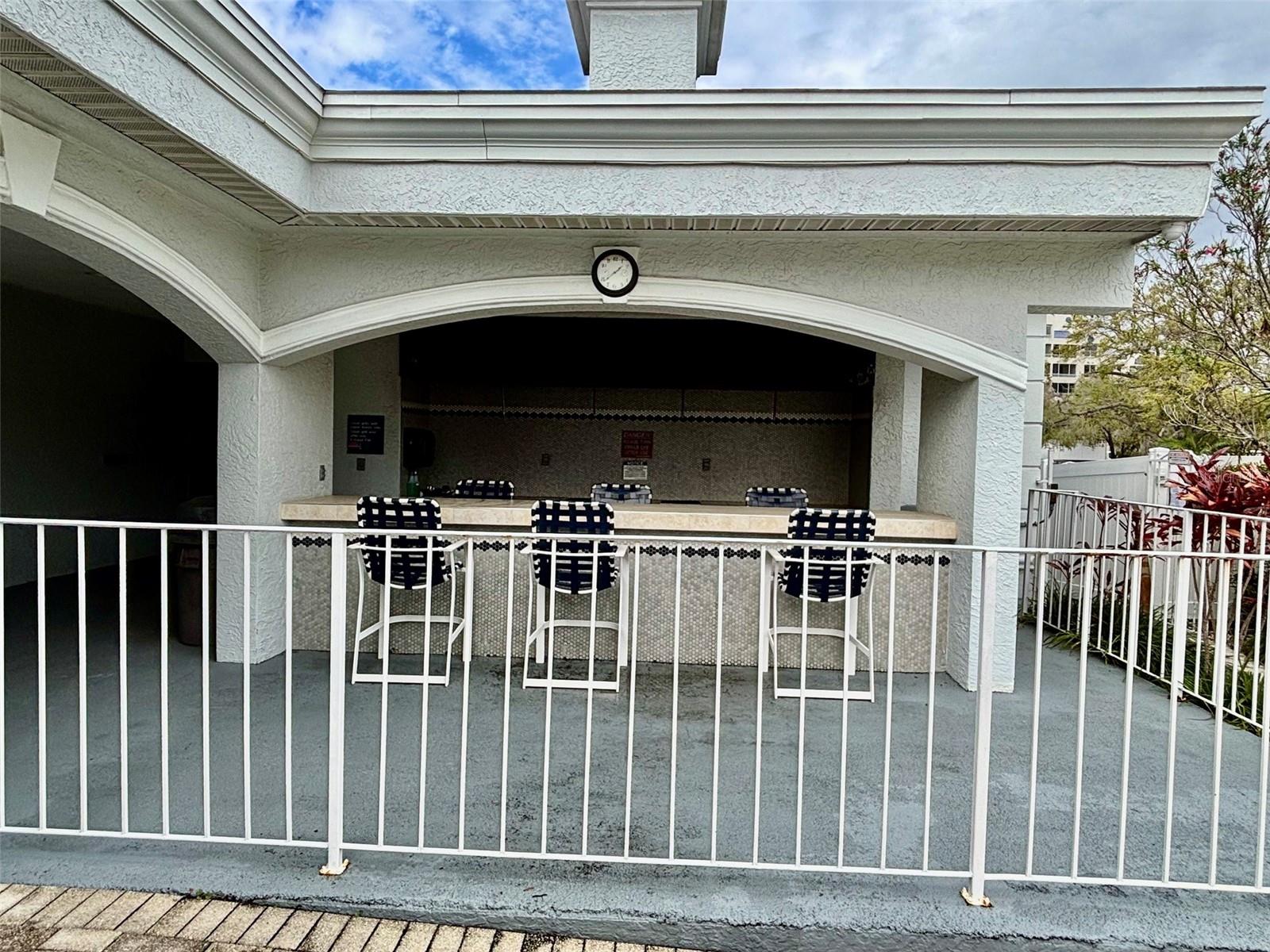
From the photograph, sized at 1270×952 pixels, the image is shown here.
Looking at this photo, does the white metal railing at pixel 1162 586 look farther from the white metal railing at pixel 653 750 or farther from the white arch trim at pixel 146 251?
the white arch trim at pixel 146 251

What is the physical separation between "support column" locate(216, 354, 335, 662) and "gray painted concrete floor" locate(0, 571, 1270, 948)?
37 cm

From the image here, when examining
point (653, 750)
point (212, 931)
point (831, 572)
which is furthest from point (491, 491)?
point (212, 931)

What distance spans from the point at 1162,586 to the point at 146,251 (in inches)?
282

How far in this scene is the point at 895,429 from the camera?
5.96m

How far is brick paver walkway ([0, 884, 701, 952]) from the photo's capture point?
2.13m

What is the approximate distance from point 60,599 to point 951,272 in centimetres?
688

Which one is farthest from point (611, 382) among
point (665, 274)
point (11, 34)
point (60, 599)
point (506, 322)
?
point (11, 34)

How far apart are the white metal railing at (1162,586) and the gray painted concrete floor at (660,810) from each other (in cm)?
46

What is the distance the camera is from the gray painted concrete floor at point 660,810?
7.40 feet

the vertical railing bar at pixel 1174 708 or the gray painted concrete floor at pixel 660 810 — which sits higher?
the vertical railing bar at pixel 1174 708

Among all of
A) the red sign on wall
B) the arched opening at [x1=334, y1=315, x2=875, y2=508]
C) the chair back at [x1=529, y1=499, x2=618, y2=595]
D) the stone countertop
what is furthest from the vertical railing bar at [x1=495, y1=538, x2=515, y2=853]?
the red sign on wall

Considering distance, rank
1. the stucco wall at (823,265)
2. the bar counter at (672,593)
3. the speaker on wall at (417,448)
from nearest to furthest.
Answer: the stucco wall at (823,265) → the bar counter at (672,593) → the speaker on wall at (417,448)

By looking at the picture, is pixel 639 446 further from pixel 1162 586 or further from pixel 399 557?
pixel 1162 586

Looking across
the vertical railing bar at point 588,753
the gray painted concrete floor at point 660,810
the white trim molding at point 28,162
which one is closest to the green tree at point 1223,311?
the gray painted concrete floor at point 660,810
